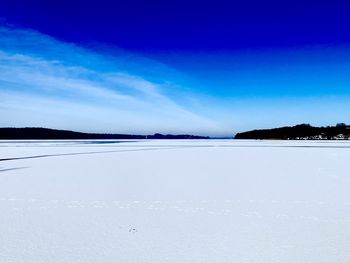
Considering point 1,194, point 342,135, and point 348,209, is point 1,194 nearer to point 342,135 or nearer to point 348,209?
point 348,209

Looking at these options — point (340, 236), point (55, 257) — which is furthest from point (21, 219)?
point (340, 236)

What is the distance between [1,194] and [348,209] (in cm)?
570

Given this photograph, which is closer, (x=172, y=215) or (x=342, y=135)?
(x=172, y=215)

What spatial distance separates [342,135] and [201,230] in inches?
2826

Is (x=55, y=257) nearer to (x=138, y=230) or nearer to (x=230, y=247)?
(x=138, y=230)

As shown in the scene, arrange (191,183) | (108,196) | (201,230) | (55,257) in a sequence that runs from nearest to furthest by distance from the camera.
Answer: (55,257) → (201,230) → (108,196) → (191,183)

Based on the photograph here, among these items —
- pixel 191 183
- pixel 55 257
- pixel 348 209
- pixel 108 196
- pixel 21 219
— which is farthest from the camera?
pixel 191 183

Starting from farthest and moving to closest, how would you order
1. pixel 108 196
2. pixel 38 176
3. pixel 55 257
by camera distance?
pixel 38 176, pixel 108 196, pixel 55 257

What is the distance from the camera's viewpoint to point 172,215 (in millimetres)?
4496

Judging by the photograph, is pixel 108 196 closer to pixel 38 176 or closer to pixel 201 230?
pixel 201 230

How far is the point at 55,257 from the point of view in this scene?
2980 millimetres

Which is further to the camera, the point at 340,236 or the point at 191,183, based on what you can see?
the point at 191,183

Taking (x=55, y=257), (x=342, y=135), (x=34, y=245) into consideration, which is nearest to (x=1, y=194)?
(x=34, y=245)

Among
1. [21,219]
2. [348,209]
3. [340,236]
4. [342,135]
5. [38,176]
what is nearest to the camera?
[340,236]
